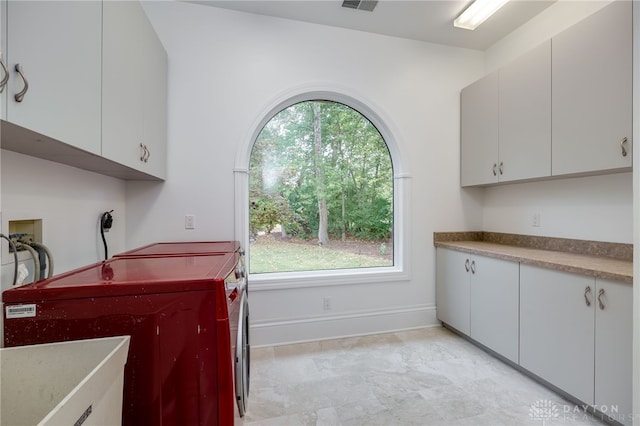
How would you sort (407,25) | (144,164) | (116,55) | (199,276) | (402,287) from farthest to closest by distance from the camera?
1. (402,287)
2. (407,25)
3. (144,164)
4. (116,55)
5. (199,276)

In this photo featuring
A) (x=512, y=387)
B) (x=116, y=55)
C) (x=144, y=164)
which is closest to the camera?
(x=116, y=55)

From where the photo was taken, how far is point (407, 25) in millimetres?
2568

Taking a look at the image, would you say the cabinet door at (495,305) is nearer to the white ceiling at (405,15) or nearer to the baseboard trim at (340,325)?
the baseboard trim at (340,325)

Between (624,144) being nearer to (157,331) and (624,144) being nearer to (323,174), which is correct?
(323,174)

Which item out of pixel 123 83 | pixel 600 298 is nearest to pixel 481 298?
pixel 600 298

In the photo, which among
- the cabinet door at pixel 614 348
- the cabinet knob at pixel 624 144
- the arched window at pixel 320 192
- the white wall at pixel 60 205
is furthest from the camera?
the arched window at pixel 320 192

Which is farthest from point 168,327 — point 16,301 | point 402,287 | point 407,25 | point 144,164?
point 407,25

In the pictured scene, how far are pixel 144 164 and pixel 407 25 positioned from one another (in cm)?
251

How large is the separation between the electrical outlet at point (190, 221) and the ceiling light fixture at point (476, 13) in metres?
2.79

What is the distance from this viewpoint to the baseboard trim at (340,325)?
2432 mm

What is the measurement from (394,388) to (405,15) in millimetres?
2950

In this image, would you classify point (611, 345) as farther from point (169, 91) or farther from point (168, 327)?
point (169, 91)

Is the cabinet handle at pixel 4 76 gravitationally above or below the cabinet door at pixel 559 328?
above

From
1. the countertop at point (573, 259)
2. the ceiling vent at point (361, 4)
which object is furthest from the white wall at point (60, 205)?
the countertop at point (573, 259)
